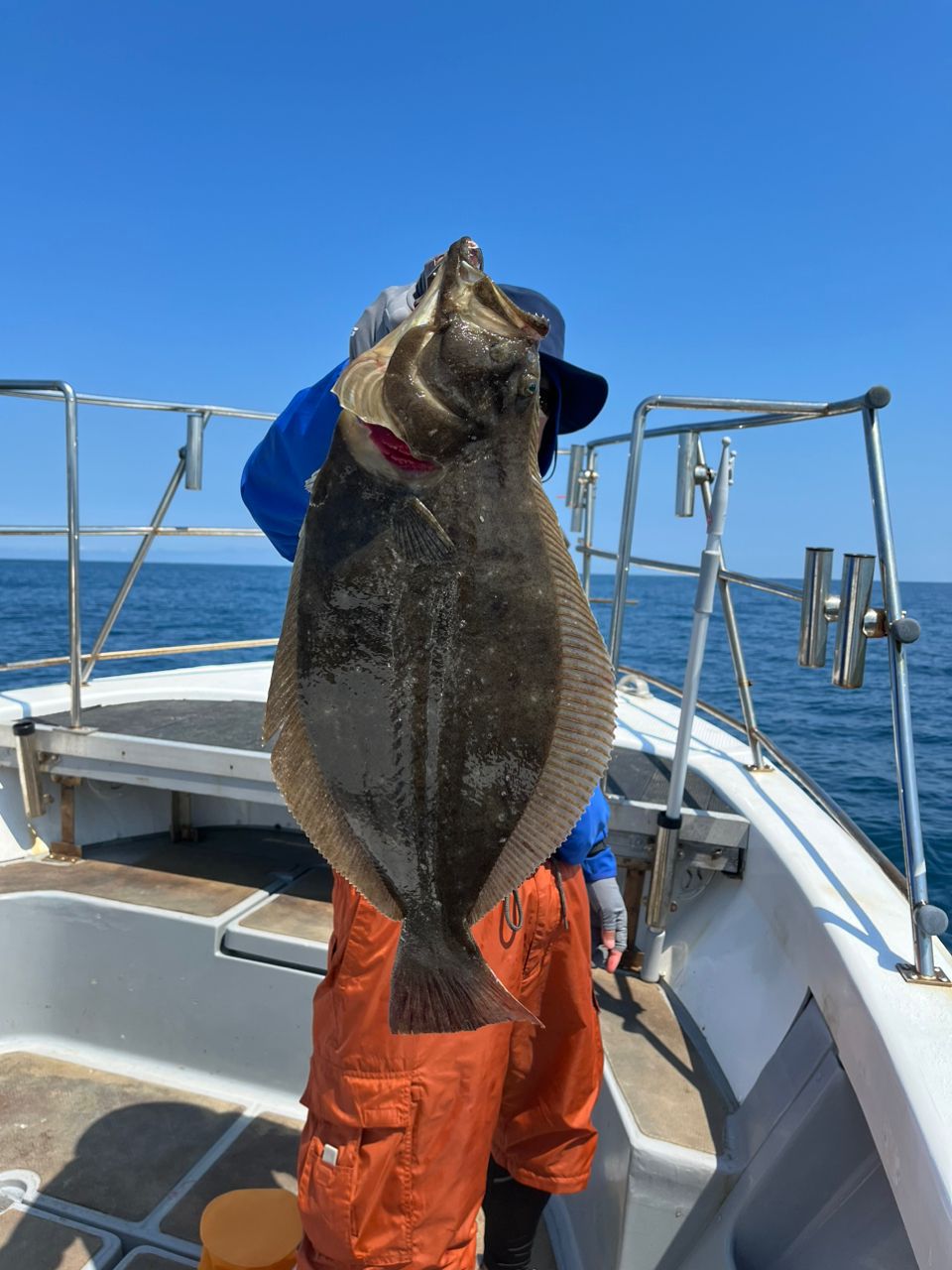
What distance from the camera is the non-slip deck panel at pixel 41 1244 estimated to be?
262 centimetres

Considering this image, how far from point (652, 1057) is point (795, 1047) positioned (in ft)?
1.96

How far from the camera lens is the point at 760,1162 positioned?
91.4 inches

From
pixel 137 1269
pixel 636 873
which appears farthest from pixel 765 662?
pixel 137 1269

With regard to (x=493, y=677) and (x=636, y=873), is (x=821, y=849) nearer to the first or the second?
(x=636, y=873)

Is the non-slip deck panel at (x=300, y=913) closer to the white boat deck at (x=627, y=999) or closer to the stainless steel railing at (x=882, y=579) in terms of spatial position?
the white boat deck at (x=627, y=999)

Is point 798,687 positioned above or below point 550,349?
below

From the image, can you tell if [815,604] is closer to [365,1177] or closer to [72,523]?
[365,1177]

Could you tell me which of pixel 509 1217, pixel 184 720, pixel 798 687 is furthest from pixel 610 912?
pixel 798 687

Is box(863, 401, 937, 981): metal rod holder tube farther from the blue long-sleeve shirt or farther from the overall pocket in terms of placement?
the overall pocket

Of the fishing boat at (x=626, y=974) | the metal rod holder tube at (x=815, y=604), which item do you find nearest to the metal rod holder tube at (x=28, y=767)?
the fishing boat at (x=626, y=974)

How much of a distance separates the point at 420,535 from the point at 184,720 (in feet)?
11.0

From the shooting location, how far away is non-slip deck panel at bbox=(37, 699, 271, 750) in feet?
13.1

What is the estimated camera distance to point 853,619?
224 centimetres

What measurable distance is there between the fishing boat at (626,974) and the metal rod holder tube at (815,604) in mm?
12
